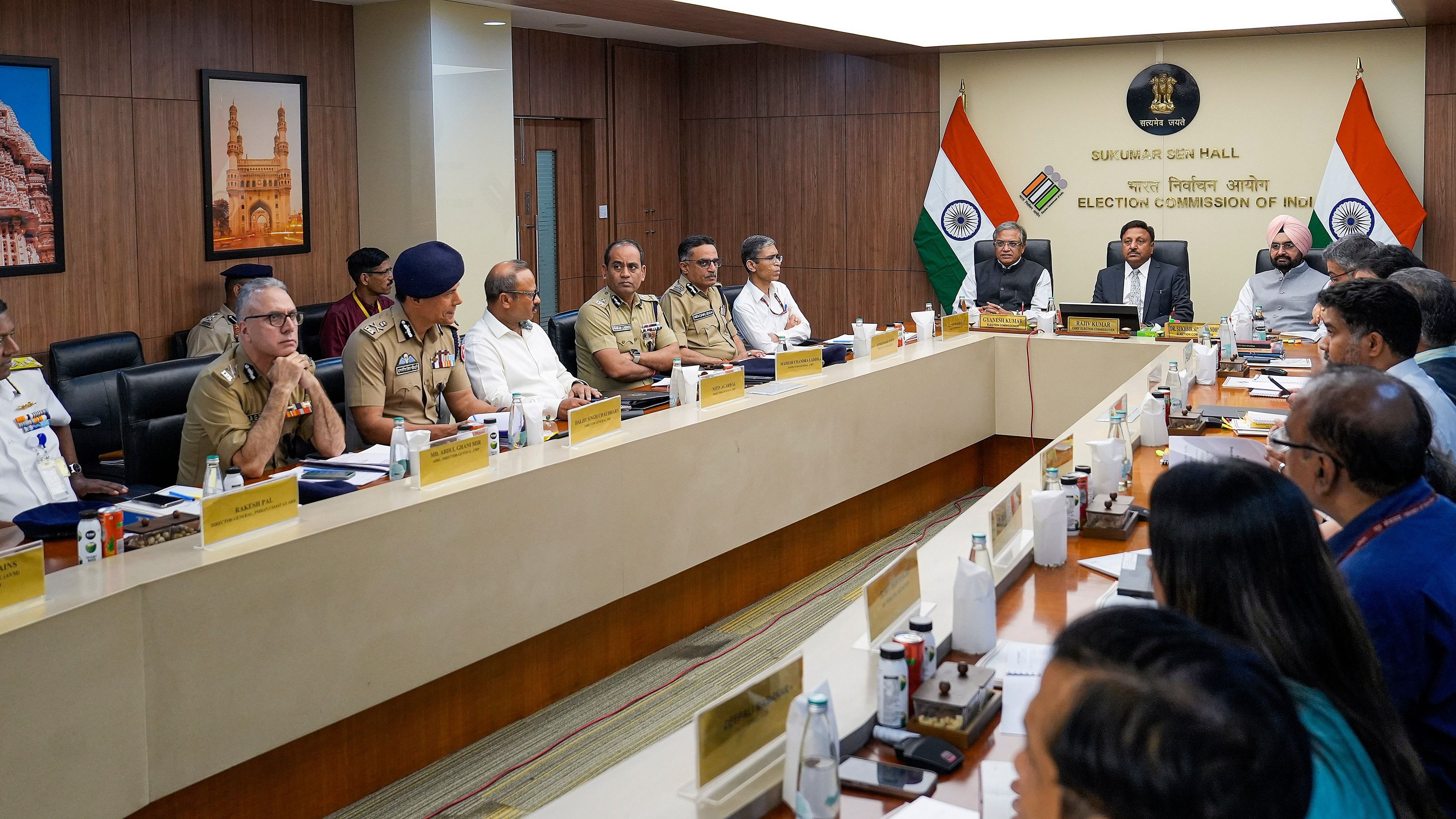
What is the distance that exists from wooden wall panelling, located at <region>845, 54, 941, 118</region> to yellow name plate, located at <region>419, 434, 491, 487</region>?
20.2ft

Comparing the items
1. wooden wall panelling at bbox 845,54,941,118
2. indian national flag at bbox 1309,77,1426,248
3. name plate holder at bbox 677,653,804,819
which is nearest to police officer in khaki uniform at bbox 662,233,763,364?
wooden wall panelling at bbox 845,54,941,118

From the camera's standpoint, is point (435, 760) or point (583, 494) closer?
point (435, 760)

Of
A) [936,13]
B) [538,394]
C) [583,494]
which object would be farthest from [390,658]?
[936,13]

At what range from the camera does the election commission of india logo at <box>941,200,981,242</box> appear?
8.40 meters

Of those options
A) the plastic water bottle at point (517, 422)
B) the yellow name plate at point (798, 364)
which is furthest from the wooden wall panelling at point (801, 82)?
the plastic water bottle at point (517, 422)

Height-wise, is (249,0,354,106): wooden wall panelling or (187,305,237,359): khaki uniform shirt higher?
(249,0,354,106): wooden wall panelling

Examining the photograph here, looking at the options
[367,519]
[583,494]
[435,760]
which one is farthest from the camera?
[583,494]

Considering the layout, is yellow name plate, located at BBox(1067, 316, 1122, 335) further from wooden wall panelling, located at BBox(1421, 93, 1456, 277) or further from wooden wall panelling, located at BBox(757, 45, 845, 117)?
wooden wall panelling, located at BBox(757, 45, 845, 117)

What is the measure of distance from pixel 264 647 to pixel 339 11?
5.03 meters

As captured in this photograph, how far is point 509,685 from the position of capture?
325 centimetres

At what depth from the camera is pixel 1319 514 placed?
2.73m

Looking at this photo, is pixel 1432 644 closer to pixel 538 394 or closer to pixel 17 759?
pixel 17 759

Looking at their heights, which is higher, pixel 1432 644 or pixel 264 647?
pixel 1432 644

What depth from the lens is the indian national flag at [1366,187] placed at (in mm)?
7219
